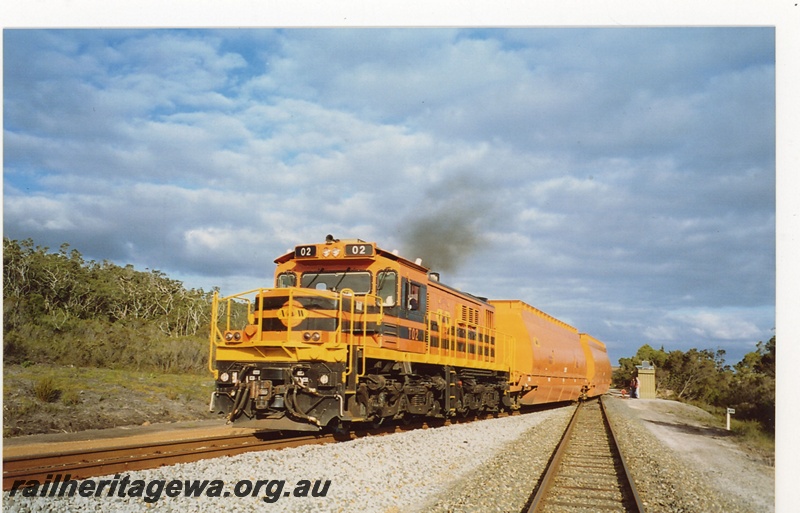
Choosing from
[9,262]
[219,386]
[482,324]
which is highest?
[9,262]

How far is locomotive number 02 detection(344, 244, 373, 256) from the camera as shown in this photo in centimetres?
1172

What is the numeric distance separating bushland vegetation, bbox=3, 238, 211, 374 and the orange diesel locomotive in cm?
1043

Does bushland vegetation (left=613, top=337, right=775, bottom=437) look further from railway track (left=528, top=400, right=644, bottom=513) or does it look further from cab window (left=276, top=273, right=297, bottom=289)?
cab window (left=276, top=273, right=297, bottom=289)

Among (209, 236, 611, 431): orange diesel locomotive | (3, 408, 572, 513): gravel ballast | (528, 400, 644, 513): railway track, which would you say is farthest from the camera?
(209, 236, 611, 431): orange diesel locomotive

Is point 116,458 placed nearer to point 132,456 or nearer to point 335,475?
point 132,456

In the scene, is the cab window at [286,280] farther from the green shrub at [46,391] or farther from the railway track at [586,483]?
the green shrub at [46,391]

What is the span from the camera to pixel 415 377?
12961 mm

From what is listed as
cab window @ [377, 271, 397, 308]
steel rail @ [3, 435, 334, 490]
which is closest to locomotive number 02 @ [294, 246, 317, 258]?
cab window @ [377, 271, 397, 308]

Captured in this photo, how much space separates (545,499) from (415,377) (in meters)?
5.79

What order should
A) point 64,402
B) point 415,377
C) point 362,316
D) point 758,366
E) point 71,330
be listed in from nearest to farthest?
point 362,316
point 415,377
point 64,402
point 758,366
point 71,330

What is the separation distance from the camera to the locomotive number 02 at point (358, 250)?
11719mm

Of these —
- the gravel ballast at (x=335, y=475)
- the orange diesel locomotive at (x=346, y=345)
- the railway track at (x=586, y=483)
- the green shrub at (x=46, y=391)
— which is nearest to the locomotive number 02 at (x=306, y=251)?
the orange diesel locomotive at (x=346, y=345)
